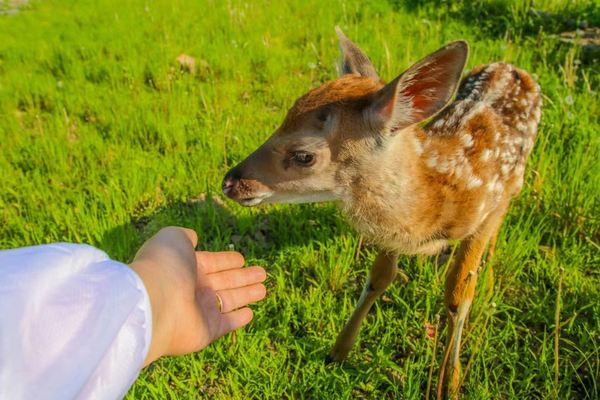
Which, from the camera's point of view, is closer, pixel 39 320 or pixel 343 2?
pixel 39 320

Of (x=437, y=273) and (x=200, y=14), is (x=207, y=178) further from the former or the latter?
(x=200, y=14)

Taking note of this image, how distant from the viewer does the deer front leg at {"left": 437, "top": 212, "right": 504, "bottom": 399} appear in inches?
96.4

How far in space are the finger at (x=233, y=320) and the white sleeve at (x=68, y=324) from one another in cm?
74

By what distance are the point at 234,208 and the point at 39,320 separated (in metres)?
2.18

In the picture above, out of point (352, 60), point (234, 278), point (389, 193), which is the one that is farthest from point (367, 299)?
point (352, 60)

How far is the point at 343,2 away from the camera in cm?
639

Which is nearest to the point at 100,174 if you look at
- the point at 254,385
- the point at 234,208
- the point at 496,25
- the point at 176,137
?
the point at 176,137

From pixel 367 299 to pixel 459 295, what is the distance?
0.44m

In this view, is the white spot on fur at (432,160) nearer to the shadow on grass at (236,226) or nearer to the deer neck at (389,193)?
the deer neck at (389,193)

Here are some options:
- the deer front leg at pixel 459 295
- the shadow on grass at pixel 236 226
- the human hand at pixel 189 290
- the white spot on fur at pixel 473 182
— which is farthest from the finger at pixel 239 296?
the white spot on fur at pixel 473 182

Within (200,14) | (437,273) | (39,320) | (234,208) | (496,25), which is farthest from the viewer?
(200,14)

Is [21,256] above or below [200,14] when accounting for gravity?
above

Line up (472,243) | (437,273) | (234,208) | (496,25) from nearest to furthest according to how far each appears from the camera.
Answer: (472,243) < (437,273) < (234,208) < (496,25)

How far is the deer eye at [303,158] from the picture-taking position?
231cm
